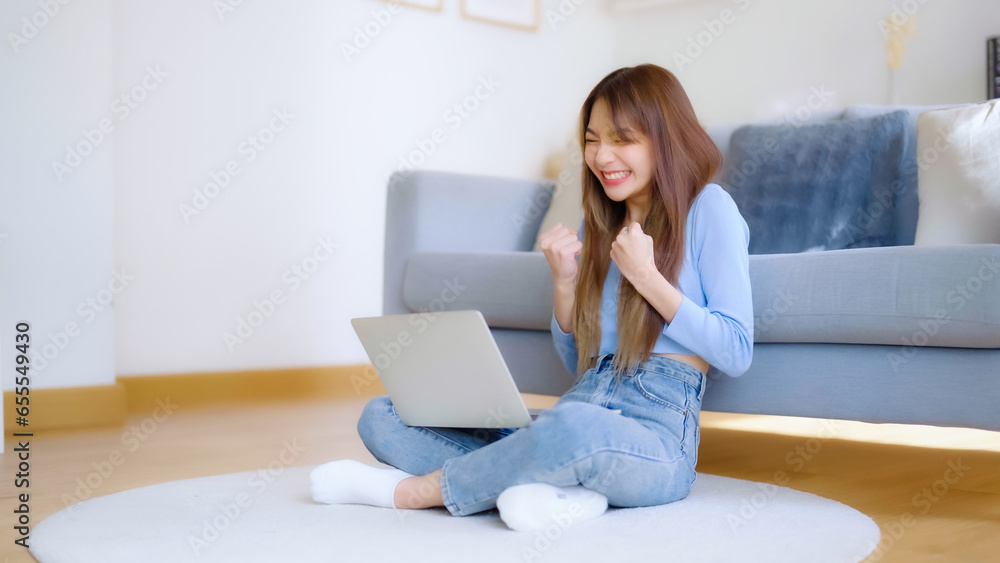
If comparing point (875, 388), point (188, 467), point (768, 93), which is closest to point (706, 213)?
point (875, 388)

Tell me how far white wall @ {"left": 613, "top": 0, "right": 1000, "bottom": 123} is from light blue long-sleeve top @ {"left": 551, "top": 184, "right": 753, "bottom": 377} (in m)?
2.31

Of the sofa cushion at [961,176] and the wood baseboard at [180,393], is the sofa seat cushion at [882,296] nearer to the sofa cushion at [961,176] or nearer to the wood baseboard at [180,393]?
the sofa cushion at [961,176]

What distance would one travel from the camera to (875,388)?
152 centimetres

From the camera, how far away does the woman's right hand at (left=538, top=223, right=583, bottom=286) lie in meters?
1.49

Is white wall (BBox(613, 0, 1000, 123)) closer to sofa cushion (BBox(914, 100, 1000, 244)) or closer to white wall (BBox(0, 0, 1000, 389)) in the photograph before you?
white wall (BBox(0, 0, 1000, 389))

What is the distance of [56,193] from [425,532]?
178cm

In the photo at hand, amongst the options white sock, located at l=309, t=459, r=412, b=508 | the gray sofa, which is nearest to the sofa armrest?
the gray sofa

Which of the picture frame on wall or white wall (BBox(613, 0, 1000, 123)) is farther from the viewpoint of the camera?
the picture frame on wall

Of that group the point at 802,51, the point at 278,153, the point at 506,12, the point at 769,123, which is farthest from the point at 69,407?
the point at 802,51

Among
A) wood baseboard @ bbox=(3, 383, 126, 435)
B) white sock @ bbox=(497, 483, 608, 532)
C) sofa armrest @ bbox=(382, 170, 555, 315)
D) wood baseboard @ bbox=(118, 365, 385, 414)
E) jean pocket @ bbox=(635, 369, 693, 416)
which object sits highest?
sofa armrest @ bbox=(382, 170, 555, 315)

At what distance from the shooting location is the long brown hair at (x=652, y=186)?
140cm

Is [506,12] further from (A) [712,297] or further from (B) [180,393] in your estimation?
(A) [712,297]

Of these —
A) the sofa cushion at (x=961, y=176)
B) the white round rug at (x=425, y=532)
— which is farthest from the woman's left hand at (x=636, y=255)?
the sofa cushion at (x=961, y=176)

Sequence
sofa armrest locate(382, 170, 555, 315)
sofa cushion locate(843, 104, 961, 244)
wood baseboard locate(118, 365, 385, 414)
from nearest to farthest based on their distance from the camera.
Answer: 1. sofa cushion locate(843, 104, 961, 244)
2. sofa armrest locate(382, 170, 555, 315)
3. wood baseboard locate(118, 365, 385, 414)
